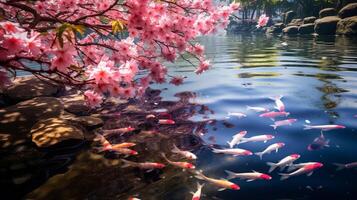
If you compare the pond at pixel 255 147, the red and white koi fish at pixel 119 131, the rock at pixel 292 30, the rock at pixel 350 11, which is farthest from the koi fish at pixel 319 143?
the rock at pixel 292 30

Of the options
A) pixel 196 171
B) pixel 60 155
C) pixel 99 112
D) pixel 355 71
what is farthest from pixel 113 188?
pixel 355 71

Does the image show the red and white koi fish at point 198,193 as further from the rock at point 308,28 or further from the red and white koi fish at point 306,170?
the rock at point 308,28

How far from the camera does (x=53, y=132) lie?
610cm

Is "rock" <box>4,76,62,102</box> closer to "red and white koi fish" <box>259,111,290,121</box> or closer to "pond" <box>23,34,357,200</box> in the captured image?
"pond" <box>23,34,357,200</box>

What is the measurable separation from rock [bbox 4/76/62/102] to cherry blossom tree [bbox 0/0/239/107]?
407 cm

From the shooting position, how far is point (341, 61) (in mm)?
13438

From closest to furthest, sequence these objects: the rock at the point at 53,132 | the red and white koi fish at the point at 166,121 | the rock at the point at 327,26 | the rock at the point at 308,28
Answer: the rock at the point at 53,132
the red and white koi fish at the point at 166,121
the rock at the point at 327,26
the rock at the point at 308,28

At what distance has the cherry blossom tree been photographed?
3.81 m

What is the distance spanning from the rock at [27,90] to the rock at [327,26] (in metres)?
30.1

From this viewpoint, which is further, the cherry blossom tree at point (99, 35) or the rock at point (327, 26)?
the rock at point (327, 26)

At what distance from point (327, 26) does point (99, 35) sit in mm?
31299

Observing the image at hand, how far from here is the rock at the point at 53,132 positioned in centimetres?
586

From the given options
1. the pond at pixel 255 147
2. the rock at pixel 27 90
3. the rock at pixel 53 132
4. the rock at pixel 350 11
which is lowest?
the pond at pixel 255 147

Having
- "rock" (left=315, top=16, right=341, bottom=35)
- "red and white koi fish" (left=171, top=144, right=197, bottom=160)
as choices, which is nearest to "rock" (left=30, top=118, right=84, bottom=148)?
"red and white koi fish" (left=171, top=144, right=197, bottom=160)
